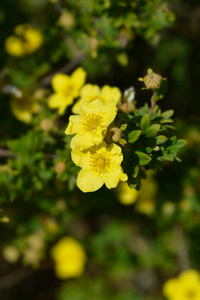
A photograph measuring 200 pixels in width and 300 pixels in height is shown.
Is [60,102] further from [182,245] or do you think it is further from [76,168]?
[182,245]

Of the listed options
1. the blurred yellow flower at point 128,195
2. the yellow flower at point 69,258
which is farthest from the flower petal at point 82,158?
the yellow flower at point 69,258

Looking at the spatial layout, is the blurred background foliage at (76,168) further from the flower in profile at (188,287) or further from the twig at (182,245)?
the flower in profile at (188,287)

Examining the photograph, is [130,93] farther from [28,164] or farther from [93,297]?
[93,297]

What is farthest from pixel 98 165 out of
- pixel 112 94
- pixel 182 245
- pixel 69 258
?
pixel 69 258

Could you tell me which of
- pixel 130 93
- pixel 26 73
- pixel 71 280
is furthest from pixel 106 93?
pixel 71 280

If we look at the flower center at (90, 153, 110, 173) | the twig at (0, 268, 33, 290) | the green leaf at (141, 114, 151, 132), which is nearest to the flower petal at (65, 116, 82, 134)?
the flower center at (90, 153, 110, 173)

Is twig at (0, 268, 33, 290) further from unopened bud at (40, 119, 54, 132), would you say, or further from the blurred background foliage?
unopened bud at (40, 119, 54, 132)
